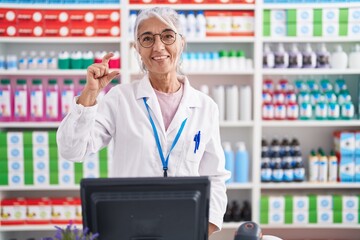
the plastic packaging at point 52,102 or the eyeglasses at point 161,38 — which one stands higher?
the eyeglasses at point 161,38

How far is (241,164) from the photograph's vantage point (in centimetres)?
454

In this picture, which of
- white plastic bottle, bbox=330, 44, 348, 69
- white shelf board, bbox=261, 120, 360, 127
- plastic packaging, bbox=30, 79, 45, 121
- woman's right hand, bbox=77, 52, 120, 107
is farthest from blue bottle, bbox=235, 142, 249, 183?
woman's right hand, bbox=77, 52, 120, 107

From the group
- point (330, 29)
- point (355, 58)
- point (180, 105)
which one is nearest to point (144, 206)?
point (180, 105)

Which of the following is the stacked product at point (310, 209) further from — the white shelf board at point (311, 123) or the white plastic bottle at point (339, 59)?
the white plastic bottle at point (339, 59)

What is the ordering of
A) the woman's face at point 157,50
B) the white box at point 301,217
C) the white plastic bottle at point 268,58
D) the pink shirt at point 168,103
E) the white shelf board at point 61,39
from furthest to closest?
1. the white box at point 301,217
2. the white plastic bottle at point 268,58
3. the white shelf board at point 61,39
4. the pink shirt at point 168,103
5. the woman's face at point 157,50

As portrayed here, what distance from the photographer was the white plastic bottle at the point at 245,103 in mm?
4480

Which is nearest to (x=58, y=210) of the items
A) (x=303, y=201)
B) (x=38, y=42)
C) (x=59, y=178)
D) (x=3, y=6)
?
(x=59, y=178)

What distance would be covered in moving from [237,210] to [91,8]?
6.69 feet

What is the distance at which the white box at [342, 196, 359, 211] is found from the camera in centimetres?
456

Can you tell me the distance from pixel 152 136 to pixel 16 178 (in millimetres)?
2510

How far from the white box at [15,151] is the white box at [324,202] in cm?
243

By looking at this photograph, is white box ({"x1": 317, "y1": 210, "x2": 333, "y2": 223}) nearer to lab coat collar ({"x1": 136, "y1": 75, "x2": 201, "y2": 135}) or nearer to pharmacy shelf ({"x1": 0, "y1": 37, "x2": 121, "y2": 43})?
pharmacy shelf ({"x1": 0, "y1": 37, "x2": 121, "y2": 43})

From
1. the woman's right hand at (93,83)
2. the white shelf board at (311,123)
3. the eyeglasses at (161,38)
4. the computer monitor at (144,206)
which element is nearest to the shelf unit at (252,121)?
the white shelf board at (311,123)

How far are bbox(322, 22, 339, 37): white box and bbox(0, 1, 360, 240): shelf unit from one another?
5cm
